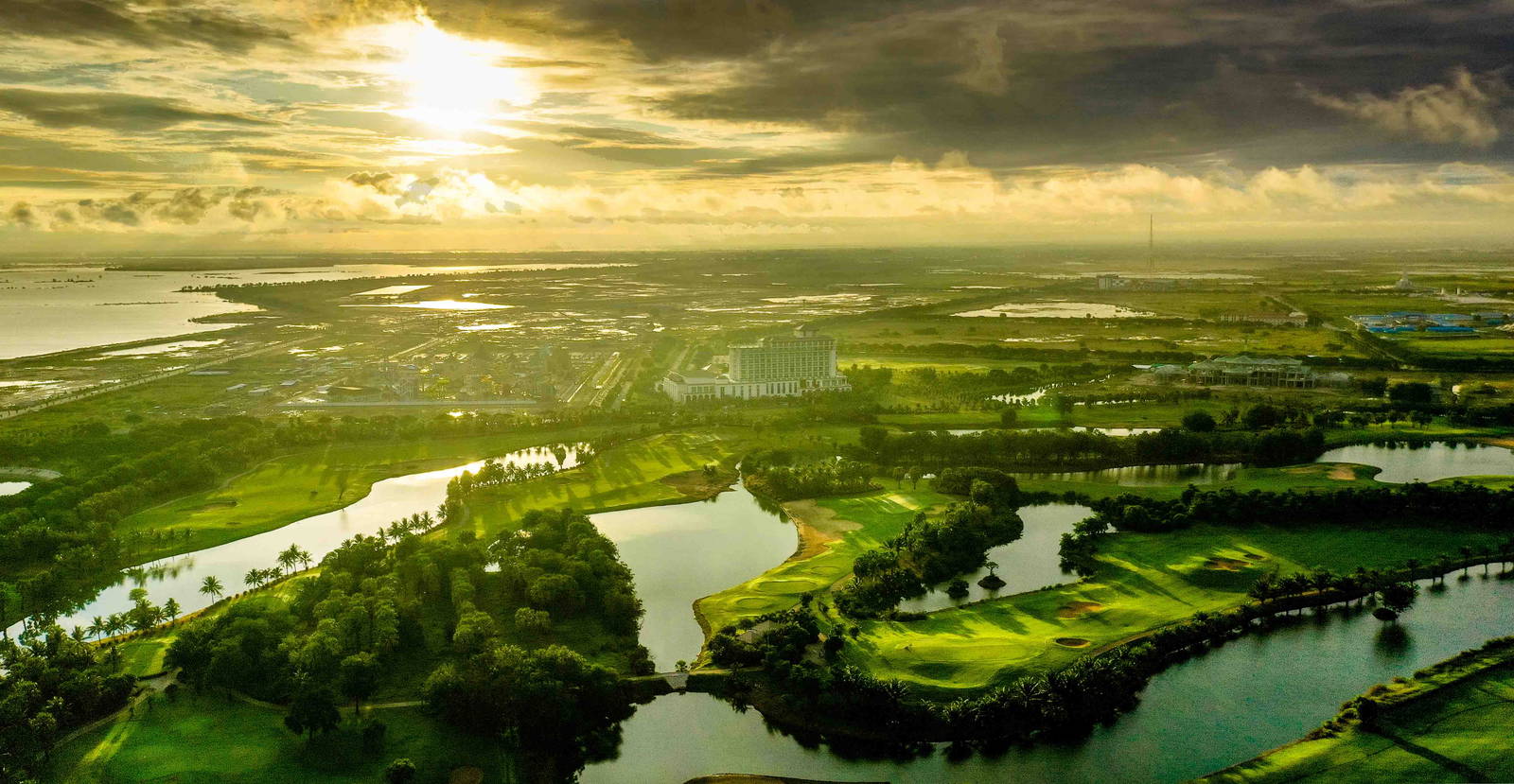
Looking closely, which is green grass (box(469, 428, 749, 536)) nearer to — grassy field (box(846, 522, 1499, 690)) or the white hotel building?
the white hotel building

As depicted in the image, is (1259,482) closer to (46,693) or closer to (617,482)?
(617,482)

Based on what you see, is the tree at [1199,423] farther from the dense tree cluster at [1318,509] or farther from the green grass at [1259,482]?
the dense tree cluster at [1318,509]

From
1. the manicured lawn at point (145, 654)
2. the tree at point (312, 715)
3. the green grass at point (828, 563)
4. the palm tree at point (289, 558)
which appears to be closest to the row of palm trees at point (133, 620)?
the manicured lawn at point (145, 654)

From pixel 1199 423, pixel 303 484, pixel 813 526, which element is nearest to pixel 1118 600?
pixel 813 526

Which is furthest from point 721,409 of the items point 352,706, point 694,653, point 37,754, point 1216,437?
point 37,754

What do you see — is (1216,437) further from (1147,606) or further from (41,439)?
(41,439)

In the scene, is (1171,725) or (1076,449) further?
(1076,449)

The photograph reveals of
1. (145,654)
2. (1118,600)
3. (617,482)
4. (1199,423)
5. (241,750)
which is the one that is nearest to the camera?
(241,750)
